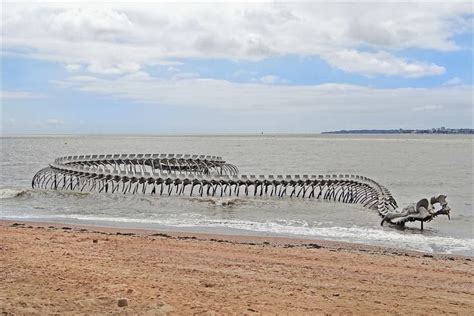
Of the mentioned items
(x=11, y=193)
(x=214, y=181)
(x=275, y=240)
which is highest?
(x=214, y=181)

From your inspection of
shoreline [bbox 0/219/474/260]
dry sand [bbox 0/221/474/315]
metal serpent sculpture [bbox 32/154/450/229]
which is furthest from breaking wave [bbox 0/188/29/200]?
dry sand [bbox 0/221/474/315]

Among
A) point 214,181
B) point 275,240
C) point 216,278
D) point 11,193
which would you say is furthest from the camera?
point 214,181

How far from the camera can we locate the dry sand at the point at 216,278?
8492 mm

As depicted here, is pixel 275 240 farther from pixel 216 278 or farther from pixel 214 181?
pixel 214 181

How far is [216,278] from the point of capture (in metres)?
10.5

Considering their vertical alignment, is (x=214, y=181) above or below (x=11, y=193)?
above

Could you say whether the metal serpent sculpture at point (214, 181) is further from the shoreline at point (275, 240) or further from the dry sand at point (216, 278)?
the dry sand at point (216, 278)

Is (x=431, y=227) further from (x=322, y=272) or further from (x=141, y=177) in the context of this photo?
(x=141, y=177)

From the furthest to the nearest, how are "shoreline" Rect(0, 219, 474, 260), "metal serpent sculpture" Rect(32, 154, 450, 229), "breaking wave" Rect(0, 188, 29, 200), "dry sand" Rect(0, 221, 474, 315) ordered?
"breaking wave" Rect(0, 188, 29, 200), "metal serpent sculpture" Rect(32, 154, 450, 229), "shoreline" Rect(0, 219, 474, 260), "dry sand" Rect(0, 221, 474, 315)

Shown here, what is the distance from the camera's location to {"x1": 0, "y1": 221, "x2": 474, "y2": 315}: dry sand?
27.9 ft

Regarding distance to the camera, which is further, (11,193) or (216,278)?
(11,193)

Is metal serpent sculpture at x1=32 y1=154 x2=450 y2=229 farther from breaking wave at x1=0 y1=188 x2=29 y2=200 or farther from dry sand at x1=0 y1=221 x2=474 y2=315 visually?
dry sand at x1=0 y1=221 x2=474 y2=315

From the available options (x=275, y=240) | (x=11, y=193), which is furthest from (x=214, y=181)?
(x=275, y=240)

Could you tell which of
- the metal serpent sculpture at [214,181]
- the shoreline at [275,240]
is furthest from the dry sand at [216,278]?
the metal serpent sculpture at [214,181]
